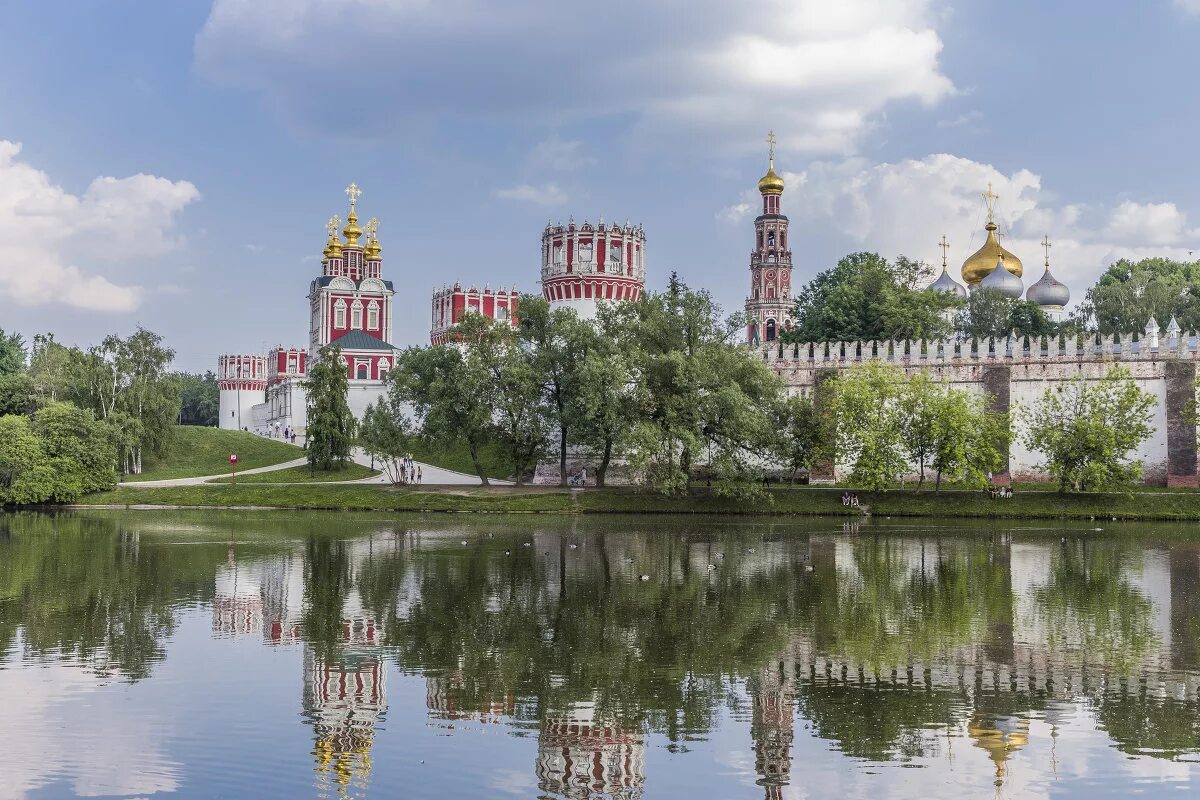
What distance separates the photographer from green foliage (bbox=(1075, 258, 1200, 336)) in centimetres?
6056

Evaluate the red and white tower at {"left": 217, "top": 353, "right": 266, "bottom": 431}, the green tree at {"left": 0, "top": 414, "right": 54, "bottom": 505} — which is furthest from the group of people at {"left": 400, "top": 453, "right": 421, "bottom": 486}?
the red and white tower at {"left": 217, "top": 353, "right": 266, "bottom": 431}

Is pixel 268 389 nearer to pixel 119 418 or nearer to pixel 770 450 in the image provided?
pixel 119 418

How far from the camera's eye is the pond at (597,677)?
1006 centimetres

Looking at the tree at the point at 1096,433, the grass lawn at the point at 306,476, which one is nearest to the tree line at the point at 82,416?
the grass lawn at the point at 306,476

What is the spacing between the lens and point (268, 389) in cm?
9194

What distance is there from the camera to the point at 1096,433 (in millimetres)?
41094

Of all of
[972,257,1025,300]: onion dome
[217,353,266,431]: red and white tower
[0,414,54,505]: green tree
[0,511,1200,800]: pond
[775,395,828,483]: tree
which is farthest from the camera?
[217,353,266,431]: red and white tower

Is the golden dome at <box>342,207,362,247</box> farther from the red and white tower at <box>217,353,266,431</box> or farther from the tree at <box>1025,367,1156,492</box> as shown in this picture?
the tree at <box>1025,367,1156,492</box>

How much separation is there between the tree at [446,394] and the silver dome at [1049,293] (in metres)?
38.4

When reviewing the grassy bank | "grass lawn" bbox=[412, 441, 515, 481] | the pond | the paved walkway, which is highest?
"grass lawn" bbox=[412, 441, 515, 481]

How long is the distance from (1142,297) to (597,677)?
185ft

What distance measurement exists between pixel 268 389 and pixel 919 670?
83173mm

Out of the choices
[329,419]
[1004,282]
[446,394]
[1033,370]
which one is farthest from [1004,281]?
[329,419]

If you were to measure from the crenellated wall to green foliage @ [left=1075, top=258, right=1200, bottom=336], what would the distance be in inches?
445
